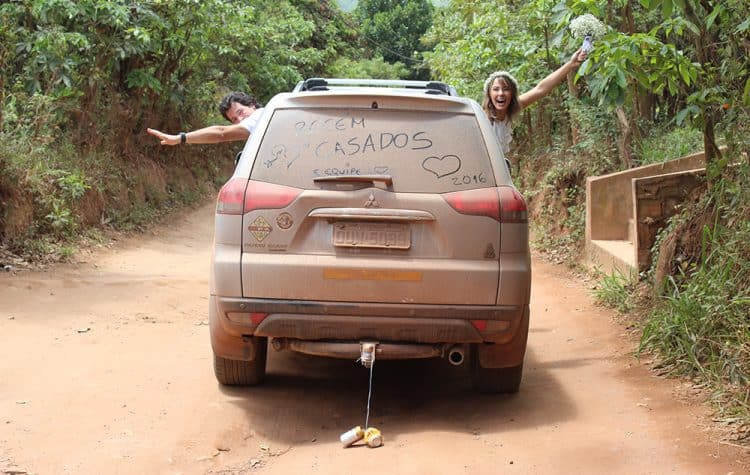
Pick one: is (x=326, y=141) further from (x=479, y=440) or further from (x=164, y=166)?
(x=164, y=166)

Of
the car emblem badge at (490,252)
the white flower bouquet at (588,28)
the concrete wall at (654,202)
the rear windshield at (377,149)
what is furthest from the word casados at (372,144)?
the concrete wall at (654,202)

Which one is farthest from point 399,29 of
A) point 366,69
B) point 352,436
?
point 352,436

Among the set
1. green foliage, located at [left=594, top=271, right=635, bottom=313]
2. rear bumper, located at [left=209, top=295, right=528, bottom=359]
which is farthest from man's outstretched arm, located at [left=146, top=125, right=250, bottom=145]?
green foliage, located at [left=594, top=271, right=635, bottom=313]

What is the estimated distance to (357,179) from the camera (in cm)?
497

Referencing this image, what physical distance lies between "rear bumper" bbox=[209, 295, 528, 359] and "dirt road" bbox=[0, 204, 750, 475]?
0.54 m

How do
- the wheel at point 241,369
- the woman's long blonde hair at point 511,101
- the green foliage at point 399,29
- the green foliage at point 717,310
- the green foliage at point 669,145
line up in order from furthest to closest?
the green foliage at point 399,29 < the green foliage at point 669,145 < the woman's long blonde hair at point 511,101 < the wheel at point 241,369 < the green foliage at point 717,310

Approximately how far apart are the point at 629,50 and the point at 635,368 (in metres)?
2.14

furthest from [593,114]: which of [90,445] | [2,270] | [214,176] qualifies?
[214,176]

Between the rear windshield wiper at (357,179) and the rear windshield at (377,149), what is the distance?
32 millimetres

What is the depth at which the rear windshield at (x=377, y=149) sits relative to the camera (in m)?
5.02

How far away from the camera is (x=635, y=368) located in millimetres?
6191

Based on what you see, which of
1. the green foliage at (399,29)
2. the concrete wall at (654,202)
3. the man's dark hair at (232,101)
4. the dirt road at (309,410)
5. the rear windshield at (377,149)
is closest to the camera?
the dirt road at (309,410)

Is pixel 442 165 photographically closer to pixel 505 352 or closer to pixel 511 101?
pixel 505 352

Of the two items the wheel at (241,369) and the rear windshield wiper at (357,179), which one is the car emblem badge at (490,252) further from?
the wheel at (241,369)
